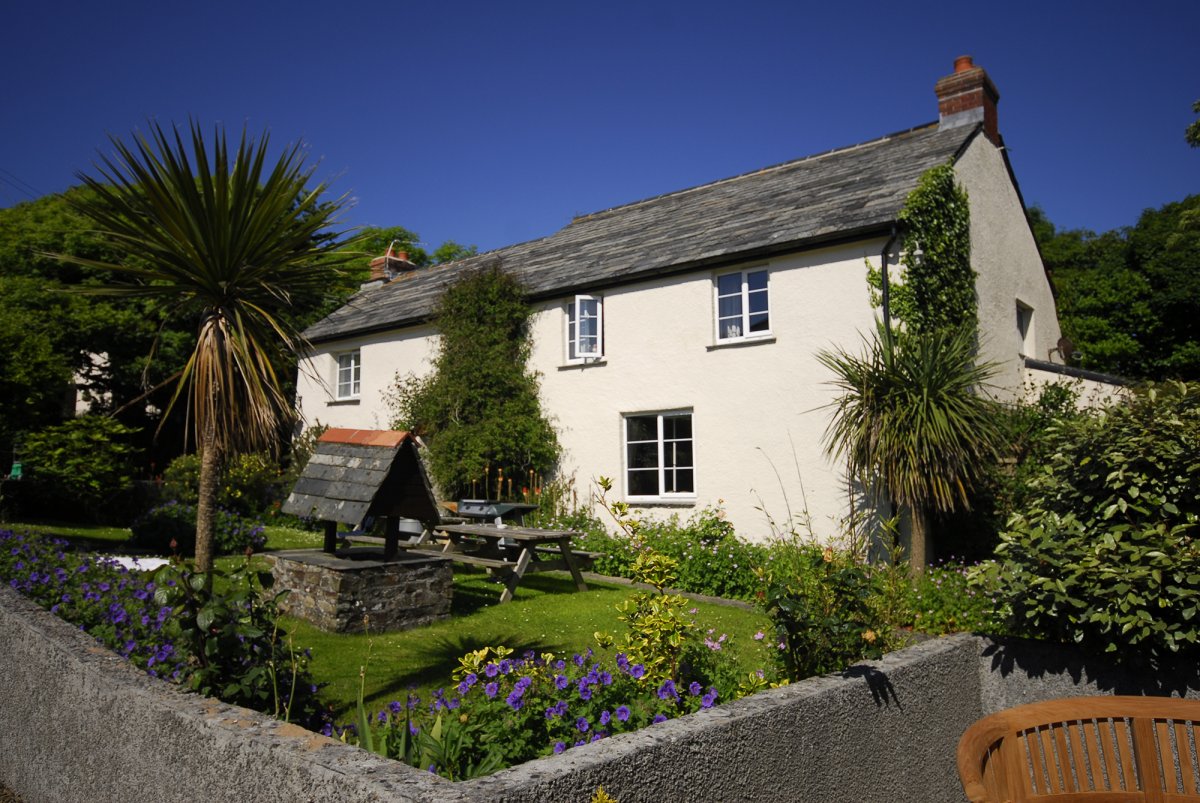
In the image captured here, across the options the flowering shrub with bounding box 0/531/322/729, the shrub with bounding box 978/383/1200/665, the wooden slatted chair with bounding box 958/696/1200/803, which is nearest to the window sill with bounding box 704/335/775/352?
the shrub with bounding box 978/383/1200/665

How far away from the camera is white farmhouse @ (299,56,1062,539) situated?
11531mm

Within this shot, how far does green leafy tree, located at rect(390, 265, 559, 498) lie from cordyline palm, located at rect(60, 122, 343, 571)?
713 centimetres

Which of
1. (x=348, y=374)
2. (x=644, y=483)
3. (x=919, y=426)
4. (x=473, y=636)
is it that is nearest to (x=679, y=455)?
(x=644, y=483)

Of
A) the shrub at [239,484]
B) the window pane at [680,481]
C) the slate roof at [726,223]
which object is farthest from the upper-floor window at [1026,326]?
the shrub at [239,484]

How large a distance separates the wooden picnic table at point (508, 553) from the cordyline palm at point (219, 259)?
261 cm

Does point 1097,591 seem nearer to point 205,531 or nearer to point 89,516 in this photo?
point 205,531

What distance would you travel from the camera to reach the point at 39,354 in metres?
11.6

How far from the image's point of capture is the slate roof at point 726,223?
11.9 metres

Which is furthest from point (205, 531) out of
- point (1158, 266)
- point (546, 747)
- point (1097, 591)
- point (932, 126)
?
point (1158, 266)

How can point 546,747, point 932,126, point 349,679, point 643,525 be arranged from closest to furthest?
point 546,747 < point 349,679 < point 643,525 < point 932,126

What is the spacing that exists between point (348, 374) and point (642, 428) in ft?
32.0

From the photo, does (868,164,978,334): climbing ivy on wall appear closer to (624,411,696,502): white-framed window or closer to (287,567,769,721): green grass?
(624,411,696,502): white-framed window

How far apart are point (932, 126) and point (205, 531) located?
43.8 ft

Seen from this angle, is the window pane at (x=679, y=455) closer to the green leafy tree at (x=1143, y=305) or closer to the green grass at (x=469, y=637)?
the green grass at (x=469, y=637)
